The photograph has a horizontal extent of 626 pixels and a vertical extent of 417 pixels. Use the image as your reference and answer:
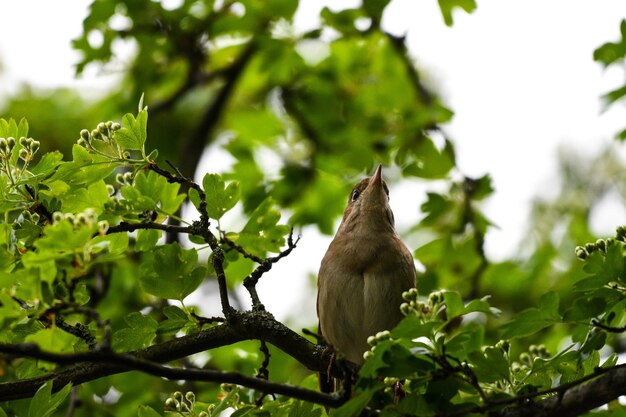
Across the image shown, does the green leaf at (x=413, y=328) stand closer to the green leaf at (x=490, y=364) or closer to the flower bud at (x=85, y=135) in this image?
the green leaf at (x=490, y=364)

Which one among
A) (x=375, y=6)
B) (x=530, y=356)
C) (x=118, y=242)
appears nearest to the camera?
(x=118, y=242)

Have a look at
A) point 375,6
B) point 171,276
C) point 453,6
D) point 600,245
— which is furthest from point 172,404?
point 375,6

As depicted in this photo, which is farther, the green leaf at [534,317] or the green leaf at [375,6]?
the green leaf at [375,6]

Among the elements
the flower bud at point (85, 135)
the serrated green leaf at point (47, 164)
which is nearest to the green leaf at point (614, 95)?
the flower bud at point (85, 135)

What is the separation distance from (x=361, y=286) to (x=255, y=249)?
126cm

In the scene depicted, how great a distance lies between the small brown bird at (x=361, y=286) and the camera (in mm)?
5062

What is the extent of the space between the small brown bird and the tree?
1.52 feet

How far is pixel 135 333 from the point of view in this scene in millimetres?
3488

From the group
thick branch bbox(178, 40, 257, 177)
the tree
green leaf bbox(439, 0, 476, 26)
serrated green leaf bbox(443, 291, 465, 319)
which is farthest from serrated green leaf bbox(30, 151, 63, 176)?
thick branch bbox(178, 40, 257, 177)

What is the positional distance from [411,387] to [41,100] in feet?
22.3

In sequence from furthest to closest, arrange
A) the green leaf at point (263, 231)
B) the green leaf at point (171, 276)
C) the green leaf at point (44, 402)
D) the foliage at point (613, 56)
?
the foliage at point (613, 56), the green leaf at point (263, 231), the green leaf at point (171, 276), the green leaf at point (44, 402)

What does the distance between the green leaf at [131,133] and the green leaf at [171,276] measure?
1.48 ft

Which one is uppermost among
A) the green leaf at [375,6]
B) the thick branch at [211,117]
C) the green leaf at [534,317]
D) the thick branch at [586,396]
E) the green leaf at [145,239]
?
the thick branch at [211,117]

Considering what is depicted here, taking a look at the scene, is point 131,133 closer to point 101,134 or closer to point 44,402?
point 101,134
